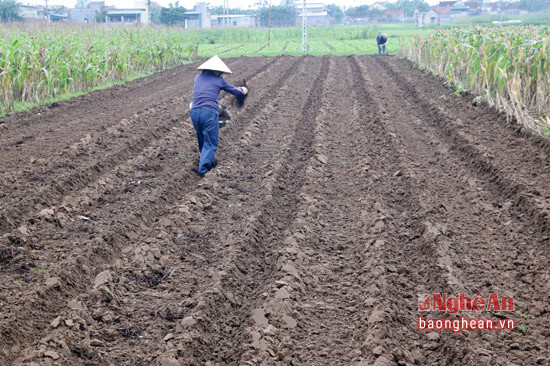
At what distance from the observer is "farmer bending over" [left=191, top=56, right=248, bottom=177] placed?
745 cm

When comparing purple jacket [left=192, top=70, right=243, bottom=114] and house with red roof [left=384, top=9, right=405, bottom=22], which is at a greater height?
house with red roof [left=384, top=9, right=405, bottom=22]

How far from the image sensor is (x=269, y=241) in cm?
536

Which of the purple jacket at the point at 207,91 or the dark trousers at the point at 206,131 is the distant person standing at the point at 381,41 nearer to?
the purple jacket at the point at 207,91

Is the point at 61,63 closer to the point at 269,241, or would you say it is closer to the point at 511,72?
the point at 269,241

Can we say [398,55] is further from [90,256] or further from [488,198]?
[90,256]

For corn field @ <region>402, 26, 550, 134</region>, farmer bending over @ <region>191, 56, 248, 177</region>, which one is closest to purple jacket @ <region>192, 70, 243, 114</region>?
farmer bending over @ <region>191, 56, 248, 177</region>

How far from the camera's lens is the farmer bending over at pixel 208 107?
7453mm

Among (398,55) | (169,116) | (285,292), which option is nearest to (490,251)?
(285,292)

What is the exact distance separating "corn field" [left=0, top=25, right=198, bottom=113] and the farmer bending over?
5438 millimetres

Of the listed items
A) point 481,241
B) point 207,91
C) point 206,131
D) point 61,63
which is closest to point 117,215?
point 206,131

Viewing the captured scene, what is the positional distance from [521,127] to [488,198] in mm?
3430

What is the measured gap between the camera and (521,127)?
898 cm

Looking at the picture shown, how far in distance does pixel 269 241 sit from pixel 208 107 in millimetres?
2897

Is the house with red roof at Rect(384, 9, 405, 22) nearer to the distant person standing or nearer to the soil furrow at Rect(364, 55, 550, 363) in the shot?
the distant person standing
